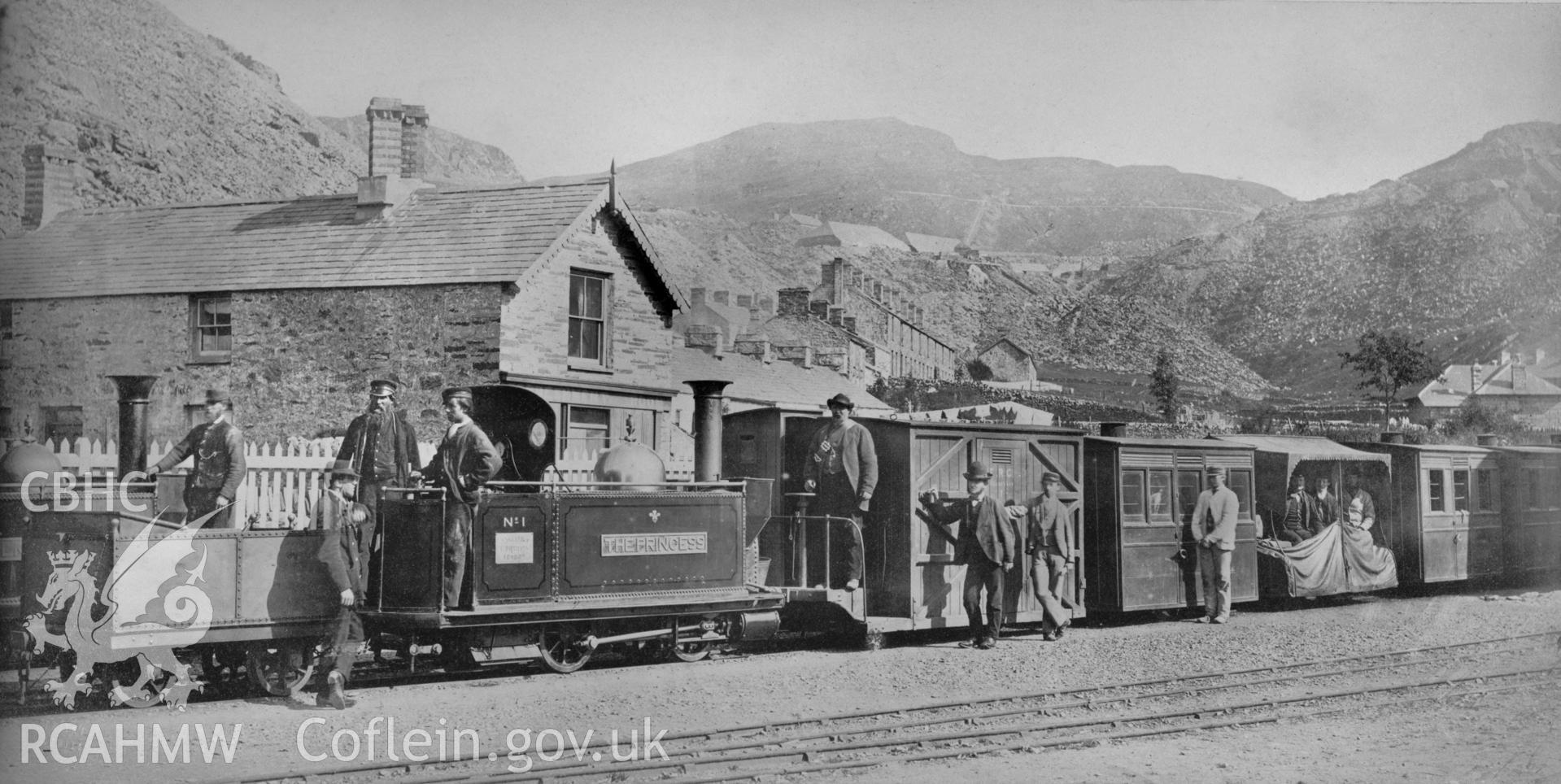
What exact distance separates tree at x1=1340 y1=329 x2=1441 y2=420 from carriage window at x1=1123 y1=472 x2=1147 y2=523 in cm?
301

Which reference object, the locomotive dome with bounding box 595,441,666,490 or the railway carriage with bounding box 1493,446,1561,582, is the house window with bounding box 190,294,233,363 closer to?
the locomotive dome with bounding box 595,441,666,490

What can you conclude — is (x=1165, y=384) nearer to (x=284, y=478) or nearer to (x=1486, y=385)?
(x=1486, y=385)

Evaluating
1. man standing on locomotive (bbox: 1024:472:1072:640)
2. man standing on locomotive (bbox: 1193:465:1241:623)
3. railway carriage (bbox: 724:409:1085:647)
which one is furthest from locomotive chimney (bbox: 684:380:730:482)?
man standing on locomotive (bbox: 1193:465:1241:623)

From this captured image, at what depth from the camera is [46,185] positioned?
11398 mm

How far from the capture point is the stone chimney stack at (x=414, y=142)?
32.1 feet

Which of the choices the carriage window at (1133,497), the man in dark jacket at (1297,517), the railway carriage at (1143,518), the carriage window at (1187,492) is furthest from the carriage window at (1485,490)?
the carriage window at (1133,497)

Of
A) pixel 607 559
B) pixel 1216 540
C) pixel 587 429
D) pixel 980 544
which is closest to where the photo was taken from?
pixel 607 559

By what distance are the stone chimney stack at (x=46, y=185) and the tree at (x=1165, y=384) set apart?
445 inches

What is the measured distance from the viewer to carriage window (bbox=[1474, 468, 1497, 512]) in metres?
15.0

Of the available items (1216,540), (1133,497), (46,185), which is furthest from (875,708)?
(46,185)

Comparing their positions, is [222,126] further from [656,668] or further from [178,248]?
[656,668]

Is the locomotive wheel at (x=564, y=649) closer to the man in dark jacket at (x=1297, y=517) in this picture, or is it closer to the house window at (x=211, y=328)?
the house window at (x=211, y=328)

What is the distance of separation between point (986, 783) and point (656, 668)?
307 cm

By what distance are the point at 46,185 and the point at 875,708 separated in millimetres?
9598
